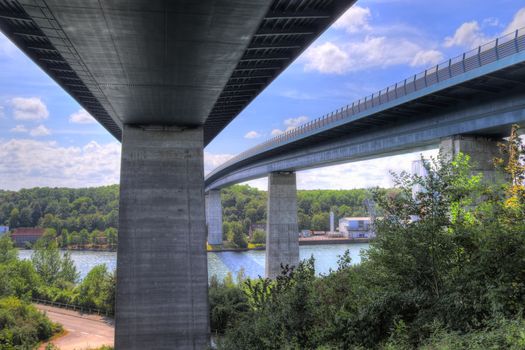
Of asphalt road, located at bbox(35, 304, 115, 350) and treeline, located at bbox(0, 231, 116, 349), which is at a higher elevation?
treeline, located at bbox(0, 231, 116, 349)

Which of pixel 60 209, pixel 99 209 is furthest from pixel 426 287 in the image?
pixel 99 209

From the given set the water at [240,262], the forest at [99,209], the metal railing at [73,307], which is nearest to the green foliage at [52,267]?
the water at [240,262]

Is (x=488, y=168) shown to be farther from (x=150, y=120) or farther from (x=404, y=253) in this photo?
(x=150, y=120)

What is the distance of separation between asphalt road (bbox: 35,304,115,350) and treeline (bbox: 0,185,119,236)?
92904 mm

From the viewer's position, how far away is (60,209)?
144 m

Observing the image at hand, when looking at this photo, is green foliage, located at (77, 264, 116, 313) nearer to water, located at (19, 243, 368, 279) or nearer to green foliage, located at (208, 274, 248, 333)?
green foliage, located at (208, 274, 248, 333)

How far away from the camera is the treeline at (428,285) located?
8633mm

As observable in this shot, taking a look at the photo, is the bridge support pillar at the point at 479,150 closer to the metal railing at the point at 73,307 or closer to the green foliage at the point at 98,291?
the green foliage at the point at 98,291

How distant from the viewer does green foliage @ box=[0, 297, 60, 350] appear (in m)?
28.1


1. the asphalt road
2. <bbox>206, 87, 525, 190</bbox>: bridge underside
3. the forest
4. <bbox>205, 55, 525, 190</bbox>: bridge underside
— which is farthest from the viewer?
the forest

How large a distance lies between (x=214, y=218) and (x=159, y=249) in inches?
2731

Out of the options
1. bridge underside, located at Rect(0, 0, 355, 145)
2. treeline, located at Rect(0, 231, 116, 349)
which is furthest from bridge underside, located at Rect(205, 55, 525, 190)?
treeline, located at Rect(0, 231, 116, 349)

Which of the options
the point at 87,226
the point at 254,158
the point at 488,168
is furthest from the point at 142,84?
the point at 87,226

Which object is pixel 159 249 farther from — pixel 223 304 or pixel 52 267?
pixel 52 267
